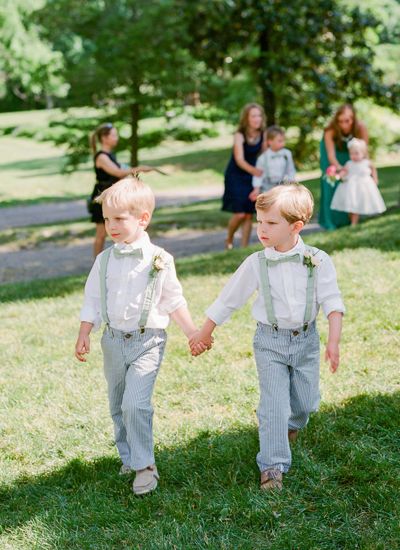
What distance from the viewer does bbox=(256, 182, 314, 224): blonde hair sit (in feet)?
10.4

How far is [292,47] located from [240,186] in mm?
6068

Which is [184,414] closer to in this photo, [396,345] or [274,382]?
[274,382]

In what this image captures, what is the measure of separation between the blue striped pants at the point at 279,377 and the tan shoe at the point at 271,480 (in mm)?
25

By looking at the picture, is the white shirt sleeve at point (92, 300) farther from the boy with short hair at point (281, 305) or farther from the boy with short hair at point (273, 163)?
the boy with short hair at point (273, 163)

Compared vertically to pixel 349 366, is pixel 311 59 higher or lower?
higher

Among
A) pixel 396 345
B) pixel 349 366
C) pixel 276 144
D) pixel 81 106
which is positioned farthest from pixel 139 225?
pixel 81 106

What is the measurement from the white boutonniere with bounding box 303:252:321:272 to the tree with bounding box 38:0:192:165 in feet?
32.8

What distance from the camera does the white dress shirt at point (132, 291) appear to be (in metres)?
3.30

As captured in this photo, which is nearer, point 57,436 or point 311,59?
point 57,436

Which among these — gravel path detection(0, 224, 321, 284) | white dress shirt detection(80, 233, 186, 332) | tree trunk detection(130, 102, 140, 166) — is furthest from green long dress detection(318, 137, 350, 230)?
white dress shirt detection(80, 233, 186, 332)

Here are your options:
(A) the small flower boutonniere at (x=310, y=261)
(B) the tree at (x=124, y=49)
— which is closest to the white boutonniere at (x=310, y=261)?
(A) the small flower boutonniere at (x=310, y=261)

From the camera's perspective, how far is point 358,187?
945cm

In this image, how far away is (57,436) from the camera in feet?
13.0

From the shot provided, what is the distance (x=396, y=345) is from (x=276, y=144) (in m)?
4.40
